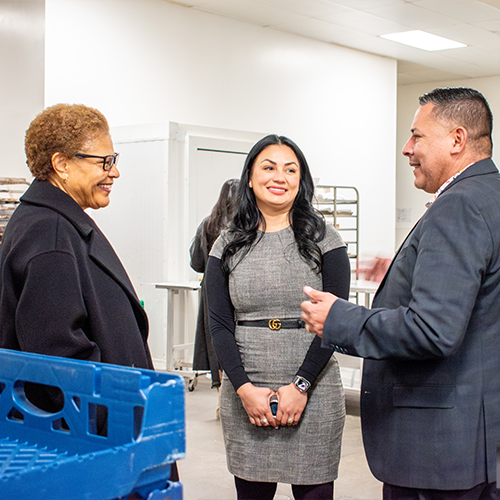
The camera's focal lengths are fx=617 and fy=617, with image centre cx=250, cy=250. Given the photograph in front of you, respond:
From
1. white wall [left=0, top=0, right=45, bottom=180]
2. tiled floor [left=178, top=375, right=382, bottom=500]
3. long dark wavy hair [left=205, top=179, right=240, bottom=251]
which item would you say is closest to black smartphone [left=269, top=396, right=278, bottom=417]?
tiled floor [left=178, top=375, right=382, bottom=500]

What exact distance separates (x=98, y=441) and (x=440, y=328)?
77 cm

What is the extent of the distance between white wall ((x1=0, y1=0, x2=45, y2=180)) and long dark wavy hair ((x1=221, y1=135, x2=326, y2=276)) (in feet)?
11.7

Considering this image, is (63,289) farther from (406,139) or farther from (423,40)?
(406,139)

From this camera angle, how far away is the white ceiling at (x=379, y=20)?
619cm

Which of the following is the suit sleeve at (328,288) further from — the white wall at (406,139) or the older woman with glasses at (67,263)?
the white wall at (406,139)

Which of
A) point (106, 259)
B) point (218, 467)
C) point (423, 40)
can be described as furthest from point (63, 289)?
point (423, 40)

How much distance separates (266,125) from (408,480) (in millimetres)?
5944

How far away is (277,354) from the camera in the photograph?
→ 1844 millimetres

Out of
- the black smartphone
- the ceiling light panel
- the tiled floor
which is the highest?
the ceiling light panel

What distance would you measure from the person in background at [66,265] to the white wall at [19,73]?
3.86 meters

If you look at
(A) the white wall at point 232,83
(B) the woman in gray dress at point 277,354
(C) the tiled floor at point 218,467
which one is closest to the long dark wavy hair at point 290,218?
(B) the woman in gray dress at point 277,354

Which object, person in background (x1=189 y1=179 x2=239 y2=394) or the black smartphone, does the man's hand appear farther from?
person in background (x1=189 y1=179 x2=239 y2=394)

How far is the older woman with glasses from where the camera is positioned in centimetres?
124

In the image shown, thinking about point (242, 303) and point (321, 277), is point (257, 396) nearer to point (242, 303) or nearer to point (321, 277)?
point (242, 303)
